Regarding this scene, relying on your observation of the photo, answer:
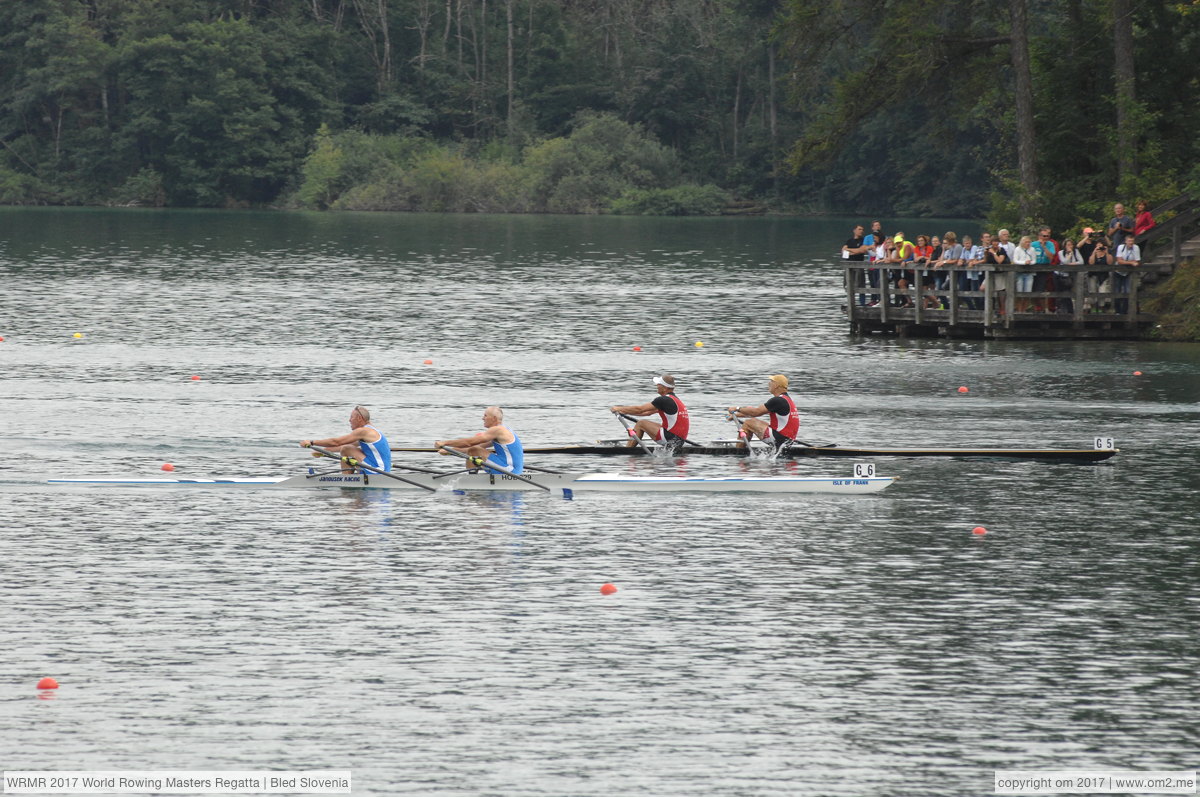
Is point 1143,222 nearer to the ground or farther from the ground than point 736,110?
nearer to the ground

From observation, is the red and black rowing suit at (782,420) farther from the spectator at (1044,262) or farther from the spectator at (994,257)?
the spectator at (1044,262)

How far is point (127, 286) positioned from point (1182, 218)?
122ft

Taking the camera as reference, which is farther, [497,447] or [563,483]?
[563,483]

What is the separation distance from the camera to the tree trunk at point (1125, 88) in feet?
155

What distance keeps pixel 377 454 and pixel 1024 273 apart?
2203cm

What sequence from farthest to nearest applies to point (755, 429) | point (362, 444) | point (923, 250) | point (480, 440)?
1. point (923, 250)
2. point (755, 429)
3. point (362, 444)
4. point (480, 440)

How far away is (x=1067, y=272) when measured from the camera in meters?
41.2

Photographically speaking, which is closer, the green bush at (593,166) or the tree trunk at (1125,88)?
the tree trunk at (1125,88)

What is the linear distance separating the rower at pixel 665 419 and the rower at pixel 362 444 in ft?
13.0

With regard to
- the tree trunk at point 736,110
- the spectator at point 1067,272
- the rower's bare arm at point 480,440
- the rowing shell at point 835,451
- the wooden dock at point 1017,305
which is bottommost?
the rowing shell at point 835,451

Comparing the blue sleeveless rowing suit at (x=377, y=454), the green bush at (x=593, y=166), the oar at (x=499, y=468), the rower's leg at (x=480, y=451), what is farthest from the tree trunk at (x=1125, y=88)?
the green bush at (x=593, y=166)

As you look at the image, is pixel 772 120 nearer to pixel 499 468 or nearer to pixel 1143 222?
pixel 1143 222

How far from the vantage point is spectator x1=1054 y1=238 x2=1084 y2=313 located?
4106cm

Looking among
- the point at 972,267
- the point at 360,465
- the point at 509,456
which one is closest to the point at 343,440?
the point at 360,465
